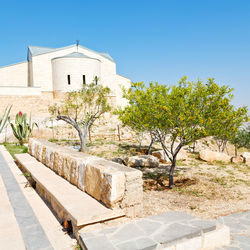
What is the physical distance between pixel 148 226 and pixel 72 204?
3.92ft

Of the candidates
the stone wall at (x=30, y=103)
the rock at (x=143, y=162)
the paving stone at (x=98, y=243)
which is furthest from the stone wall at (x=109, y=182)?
the stone wall at (x=30, y=103)

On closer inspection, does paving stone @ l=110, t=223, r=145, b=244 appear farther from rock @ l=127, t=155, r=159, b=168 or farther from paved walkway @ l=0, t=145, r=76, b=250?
rock @ l=127, t=155, r=159, b=168

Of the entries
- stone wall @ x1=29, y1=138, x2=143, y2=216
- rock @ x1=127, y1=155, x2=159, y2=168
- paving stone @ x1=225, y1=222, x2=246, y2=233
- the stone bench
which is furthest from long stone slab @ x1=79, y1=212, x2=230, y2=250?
rock @ x1=127, y1=155, x2=159, y2=168

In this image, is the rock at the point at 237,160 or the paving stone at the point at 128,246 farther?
the rock at the point at 237,160

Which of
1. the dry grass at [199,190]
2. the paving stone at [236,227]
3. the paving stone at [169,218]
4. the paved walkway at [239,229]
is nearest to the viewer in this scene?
the paving stone at [169,218]

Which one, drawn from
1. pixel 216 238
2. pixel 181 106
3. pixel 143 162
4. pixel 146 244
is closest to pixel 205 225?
pixel 216 238

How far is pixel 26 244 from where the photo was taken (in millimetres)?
2857

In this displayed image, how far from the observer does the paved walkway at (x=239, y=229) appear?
3265 mm

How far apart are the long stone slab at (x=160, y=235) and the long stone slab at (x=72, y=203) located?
201mm

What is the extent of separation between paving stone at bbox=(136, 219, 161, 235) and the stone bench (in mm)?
334

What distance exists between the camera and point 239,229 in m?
4.23

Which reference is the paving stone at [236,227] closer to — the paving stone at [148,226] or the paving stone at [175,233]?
the paving stone at [175,233]

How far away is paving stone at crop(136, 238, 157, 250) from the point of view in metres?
2.49

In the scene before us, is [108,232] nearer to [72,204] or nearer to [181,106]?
[72,204]
